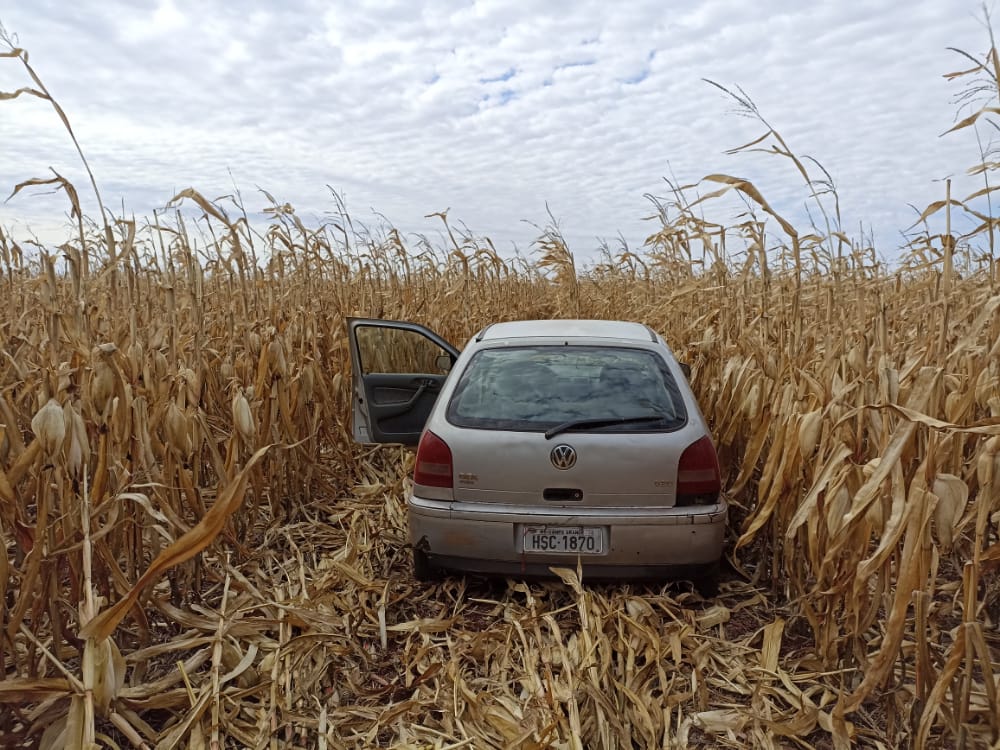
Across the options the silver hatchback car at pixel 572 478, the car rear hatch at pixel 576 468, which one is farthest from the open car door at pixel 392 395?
the car rear hatch at pixel 576 468

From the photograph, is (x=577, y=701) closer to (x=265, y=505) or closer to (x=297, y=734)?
(x=297, y=734)

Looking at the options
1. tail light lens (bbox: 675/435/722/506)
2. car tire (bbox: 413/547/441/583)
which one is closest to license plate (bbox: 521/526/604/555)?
tail light lens (bbox: 675/435/722/506)

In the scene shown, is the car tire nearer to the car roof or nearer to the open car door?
the open car door

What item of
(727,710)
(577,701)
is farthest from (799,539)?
(577,701)

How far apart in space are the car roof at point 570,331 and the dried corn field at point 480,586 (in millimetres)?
616

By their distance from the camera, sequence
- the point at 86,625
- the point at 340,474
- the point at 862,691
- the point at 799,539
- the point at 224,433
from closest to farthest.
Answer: the point at 86,625, the point at 862,691, the point at 799,539, the point at 224,433, the point at 340,474

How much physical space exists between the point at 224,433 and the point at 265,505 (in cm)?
81

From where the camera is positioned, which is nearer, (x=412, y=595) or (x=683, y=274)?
(x=412, y=595)

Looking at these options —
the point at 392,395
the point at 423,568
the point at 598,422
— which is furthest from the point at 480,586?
the point at 392,395

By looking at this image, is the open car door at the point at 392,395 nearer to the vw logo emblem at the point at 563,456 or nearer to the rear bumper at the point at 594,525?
the rear bumper at the point at 594,525

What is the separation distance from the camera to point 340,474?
17.5 feet

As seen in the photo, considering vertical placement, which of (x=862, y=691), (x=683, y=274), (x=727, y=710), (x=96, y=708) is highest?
(x=683, y=274)

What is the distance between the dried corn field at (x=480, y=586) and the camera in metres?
2.08

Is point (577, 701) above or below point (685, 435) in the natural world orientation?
below
